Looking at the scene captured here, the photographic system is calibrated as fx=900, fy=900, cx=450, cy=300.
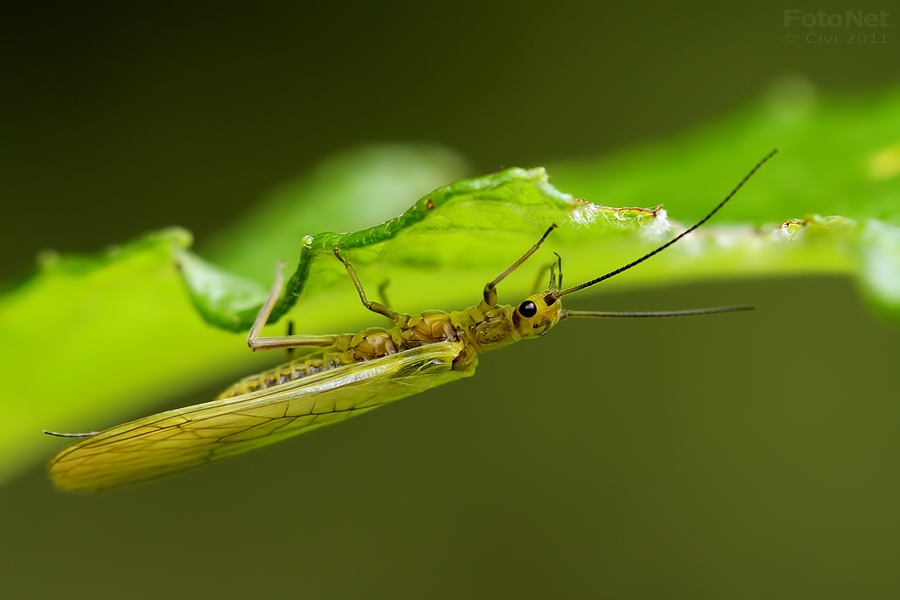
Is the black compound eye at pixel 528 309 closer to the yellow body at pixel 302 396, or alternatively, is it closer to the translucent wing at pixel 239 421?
the yellow body at pixel 302 396

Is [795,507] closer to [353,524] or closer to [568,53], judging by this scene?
[353,524]

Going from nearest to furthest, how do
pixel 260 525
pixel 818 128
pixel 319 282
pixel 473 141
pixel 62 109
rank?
pixel 319 282 → pixel 818 128 → pixel 62 109 → pixel 260 525 → pixel 473 141

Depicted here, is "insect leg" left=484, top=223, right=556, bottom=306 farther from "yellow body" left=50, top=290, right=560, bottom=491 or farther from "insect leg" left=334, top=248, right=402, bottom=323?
"insect leg" left=334, top=248, right=402, bottom=323

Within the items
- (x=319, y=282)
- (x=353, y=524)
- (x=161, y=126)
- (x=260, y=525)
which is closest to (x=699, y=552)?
(x=353, y=524)

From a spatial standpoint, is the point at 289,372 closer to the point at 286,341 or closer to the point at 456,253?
the point at 286,341

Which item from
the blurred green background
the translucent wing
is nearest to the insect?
the translucent wing

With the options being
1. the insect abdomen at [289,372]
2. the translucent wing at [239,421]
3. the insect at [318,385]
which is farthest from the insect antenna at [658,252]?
the insect abdomen at [289,372]
